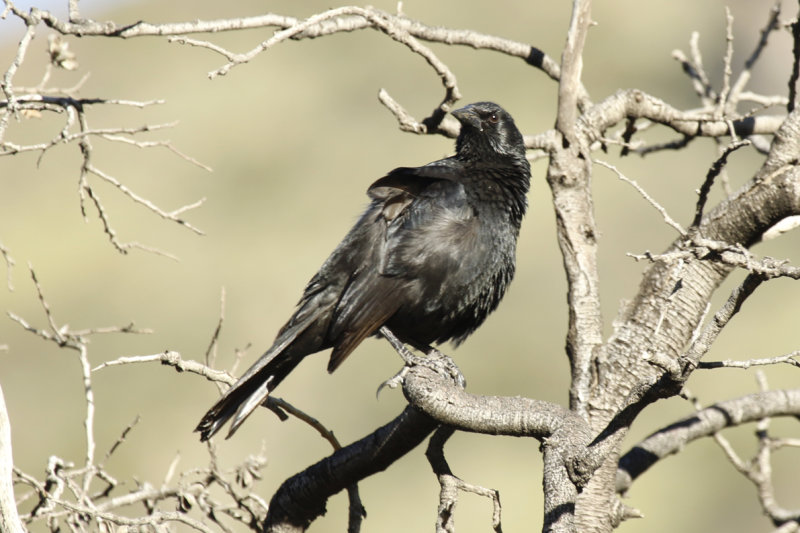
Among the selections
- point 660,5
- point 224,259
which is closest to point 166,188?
point 224,259

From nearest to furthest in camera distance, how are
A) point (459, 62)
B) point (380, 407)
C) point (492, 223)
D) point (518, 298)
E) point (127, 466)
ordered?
point (492, 223) → point (127, 466) → point (380, 407) → point (518, 298) → point (459, 62)

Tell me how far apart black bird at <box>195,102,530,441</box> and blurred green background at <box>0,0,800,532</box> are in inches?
103

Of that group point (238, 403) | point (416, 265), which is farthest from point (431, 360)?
point (238, 403)

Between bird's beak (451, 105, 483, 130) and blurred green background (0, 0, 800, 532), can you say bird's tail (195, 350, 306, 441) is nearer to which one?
bird's beak (451, 105, 483, 130)

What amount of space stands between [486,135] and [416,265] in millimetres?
1151

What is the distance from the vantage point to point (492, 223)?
16.6 ft

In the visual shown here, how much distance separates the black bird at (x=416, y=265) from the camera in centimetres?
488

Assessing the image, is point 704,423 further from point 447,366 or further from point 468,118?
point 468,118

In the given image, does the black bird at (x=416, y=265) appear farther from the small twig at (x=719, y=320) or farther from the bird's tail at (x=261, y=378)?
the small twig at (x=719, y=320)

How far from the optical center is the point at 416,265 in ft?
16.0

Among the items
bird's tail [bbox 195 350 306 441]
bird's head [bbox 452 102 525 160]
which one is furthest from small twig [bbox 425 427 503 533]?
bird's head [bbox 452 102 525 160]

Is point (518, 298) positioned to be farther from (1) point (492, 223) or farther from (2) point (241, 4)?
(2) point (241, 4)

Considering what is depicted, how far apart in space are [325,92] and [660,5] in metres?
23.9

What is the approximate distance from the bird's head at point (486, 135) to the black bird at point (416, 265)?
0.42 feet
